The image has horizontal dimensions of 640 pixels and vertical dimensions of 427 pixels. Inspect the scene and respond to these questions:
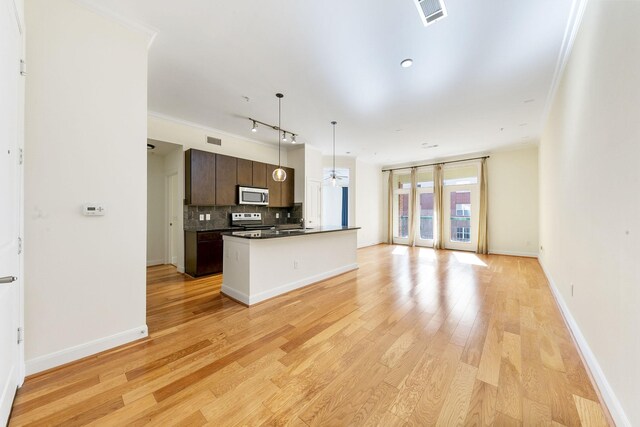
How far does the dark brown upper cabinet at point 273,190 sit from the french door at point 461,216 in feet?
17.2

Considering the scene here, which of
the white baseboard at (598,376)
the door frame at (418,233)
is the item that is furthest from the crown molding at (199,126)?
the white baseboard at (598,376)

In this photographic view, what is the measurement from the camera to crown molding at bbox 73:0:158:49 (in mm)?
2004

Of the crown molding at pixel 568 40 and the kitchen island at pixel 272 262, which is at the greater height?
the crown molding at pixel 568 40

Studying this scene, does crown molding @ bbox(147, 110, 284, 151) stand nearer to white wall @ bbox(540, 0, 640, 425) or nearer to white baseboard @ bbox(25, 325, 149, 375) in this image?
white baseboard @ bbox(25, 325, 149, 375)

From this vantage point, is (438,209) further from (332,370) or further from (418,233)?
(332,370)

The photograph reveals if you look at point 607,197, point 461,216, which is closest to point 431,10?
point 607,197

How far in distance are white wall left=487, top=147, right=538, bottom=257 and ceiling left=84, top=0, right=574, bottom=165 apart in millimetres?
1990

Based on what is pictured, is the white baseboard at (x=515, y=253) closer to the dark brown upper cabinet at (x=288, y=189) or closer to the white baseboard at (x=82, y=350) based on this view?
the dark brown upper cabinet at (x=288, y=189)

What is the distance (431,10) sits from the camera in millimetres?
2061

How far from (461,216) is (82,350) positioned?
8.45 meters

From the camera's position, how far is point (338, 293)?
136 inches

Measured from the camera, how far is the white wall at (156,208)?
17.6ft

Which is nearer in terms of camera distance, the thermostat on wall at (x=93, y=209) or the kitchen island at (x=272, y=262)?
the thermostat on wall at (x=93, y=209)

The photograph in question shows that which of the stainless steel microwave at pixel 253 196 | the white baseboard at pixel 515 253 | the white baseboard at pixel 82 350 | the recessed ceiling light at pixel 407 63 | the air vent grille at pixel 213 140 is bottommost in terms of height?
the white baseboard at pixel 82 350
